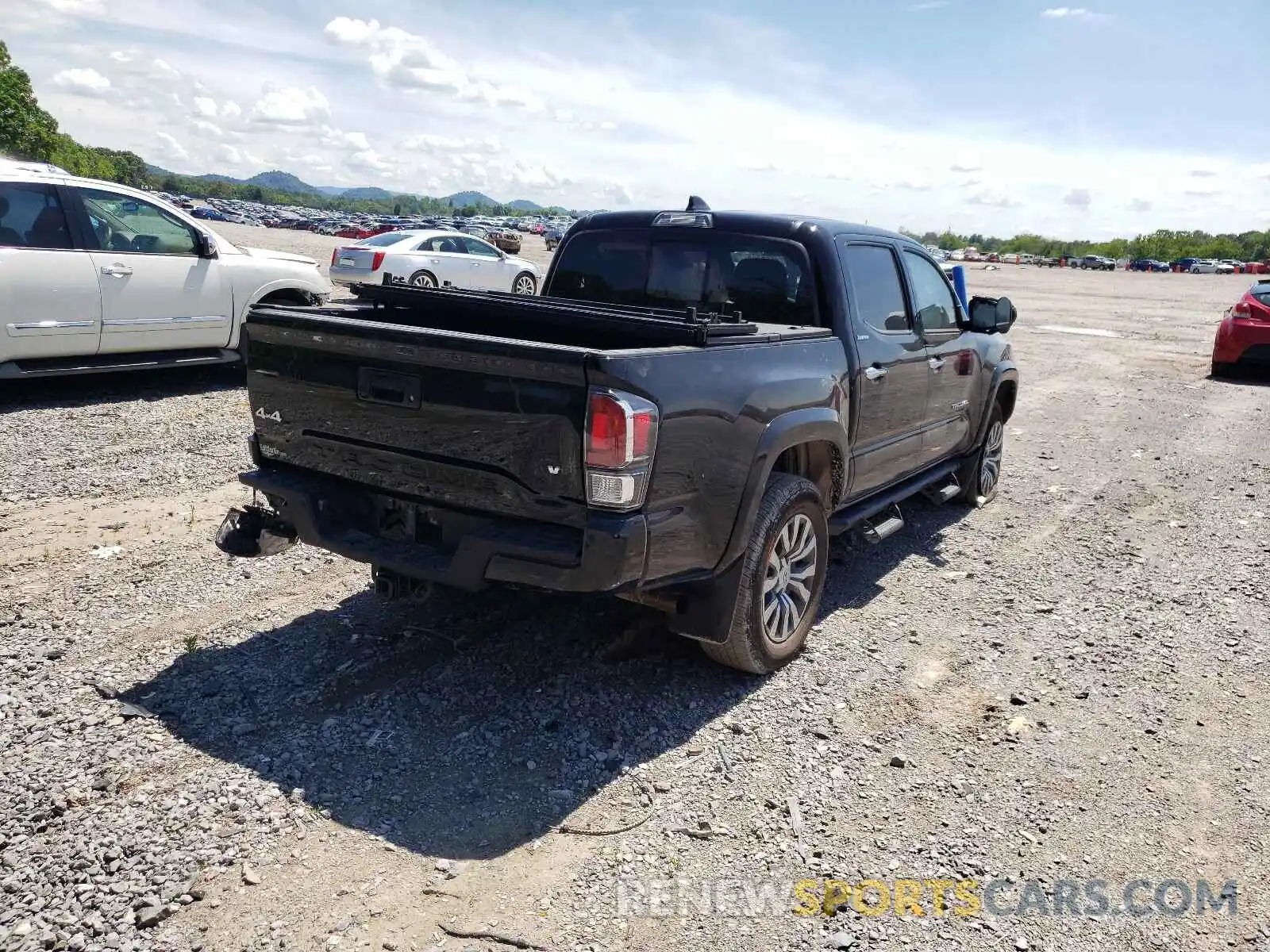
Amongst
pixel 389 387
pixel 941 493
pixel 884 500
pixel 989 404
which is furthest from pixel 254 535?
pixel 989 404

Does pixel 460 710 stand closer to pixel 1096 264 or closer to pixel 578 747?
pixel 578 747

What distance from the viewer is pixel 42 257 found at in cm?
810

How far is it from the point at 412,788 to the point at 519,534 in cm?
96

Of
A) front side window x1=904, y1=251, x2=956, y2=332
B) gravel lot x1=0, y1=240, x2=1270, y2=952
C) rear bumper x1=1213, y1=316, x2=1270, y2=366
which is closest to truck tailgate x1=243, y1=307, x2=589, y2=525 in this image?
gravel lot x1=0, y1=240, x2=1270, y2=952

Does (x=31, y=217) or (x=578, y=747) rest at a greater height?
(x=31, y=217)

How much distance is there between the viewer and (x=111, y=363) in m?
8.66

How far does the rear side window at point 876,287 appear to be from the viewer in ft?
16.6

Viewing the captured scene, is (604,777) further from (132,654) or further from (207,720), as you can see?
(132,654)

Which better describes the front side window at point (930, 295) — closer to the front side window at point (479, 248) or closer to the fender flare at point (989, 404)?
the fender flare at point (989, 404)

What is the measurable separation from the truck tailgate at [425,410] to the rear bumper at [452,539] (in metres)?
0.06

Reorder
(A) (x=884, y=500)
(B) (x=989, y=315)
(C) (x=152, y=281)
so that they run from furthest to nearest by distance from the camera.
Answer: (C) (x=152, y=281), (B) (x=989, y=315), (A) (x=884, y=500)

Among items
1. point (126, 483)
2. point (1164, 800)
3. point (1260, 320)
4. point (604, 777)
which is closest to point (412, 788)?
point (604, 777)

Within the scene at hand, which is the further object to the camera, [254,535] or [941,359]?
[941,359]

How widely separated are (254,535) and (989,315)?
15.1 feet
